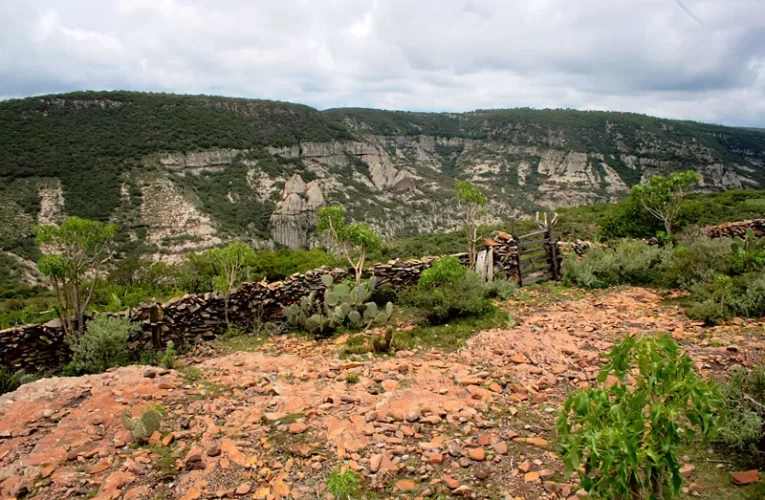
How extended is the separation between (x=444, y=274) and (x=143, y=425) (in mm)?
5714

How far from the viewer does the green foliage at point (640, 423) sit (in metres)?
2.21

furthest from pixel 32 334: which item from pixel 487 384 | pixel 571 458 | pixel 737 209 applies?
pixel 737 209

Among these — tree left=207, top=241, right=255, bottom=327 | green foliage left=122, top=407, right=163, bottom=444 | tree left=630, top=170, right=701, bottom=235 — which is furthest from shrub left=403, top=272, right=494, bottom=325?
tree left=630, top=170, right=701, bottom=235

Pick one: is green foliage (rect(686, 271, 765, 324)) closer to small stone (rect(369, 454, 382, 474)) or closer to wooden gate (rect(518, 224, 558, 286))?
wooden gate (rect(518, 224, 558, 286))

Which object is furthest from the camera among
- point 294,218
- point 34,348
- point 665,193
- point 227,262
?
point 294,218

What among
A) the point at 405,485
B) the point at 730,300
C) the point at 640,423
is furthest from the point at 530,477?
the point at 730,300

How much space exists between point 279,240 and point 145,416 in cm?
4711

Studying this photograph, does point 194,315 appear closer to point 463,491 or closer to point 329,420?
point 329,420

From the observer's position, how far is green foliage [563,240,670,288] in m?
10.2

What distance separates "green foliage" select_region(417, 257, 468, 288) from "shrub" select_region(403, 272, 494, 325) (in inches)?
5.8

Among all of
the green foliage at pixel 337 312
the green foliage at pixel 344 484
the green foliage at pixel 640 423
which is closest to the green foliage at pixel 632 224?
the green foliage at pixel 337 312

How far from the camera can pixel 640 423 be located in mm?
2230

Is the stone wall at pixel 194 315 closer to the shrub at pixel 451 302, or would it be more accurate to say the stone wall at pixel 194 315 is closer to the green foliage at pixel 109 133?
the shrub at pixel 451 302

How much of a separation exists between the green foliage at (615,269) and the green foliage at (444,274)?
3.40m
